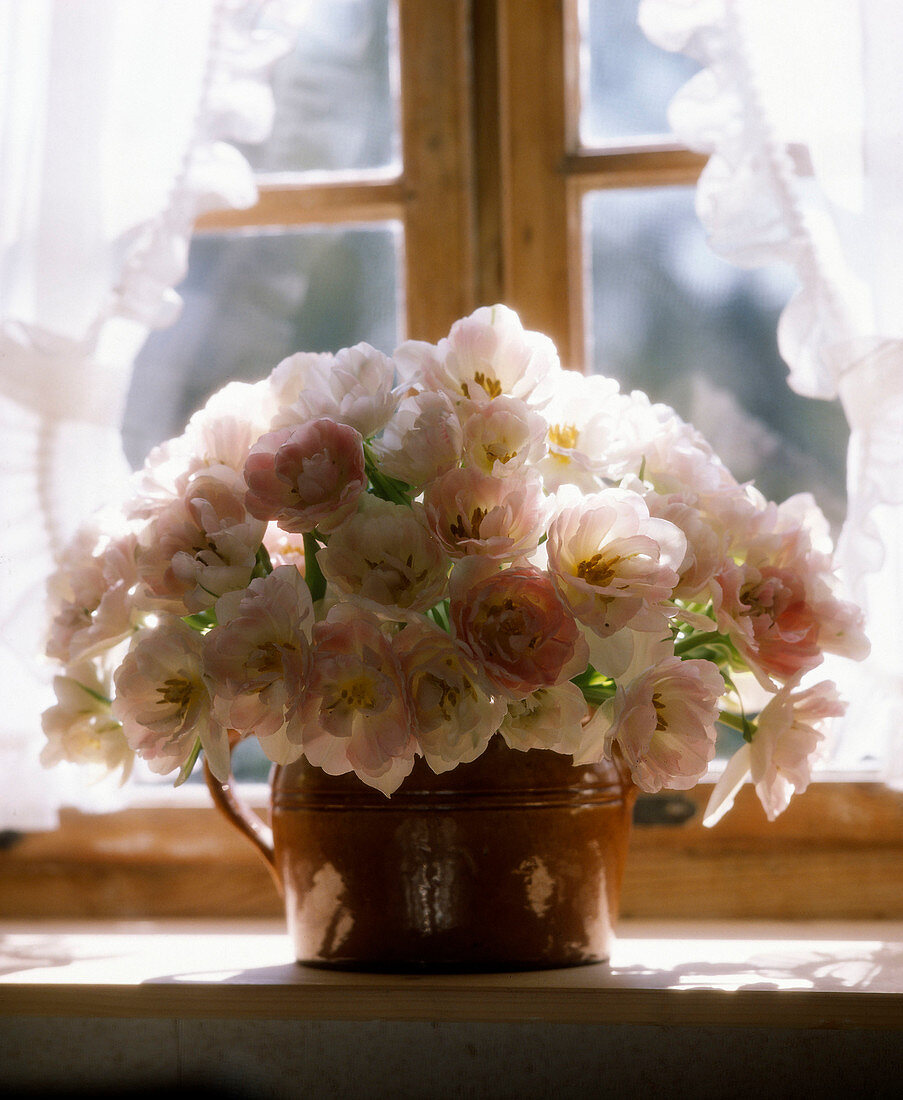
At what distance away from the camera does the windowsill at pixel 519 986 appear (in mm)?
795

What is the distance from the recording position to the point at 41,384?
1160mm

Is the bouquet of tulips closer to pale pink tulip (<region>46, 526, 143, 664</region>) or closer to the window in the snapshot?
pale pink tulip (<region>46, 526, 143, 664</region>)

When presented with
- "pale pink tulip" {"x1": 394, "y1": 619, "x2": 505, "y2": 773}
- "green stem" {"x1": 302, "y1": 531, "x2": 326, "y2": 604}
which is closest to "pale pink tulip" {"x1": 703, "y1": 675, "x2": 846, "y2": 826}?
"pale pink tulip" {"x1": 394, "y1": 619, "x2": 505, "y2": 773}

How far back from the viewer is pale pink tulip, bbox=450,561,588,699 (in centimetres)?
71

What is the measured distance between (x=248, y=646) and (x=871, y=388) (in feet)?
2.07

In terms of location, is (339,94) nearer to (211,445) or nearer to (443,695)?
(211,445)

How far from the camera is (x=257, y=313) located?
135cm

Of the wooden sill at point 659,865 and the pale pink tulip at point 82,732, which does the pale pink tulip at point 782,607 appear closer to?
the wooden sill at point 659,865

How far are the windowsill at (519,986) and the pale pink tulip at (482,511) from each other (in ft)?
1.05

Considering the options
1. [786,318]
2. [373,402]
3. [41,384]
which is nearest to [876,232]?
[786,318]

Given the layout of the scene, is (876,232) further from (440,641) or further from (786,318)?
(440,641)

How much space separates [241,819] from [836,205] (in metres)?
0.78

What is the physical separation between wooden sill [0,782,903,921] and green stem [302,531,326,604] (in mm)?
538

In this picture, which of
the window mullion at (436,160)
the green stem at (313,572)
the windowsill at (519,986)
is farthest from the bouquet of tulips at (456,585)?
the window mullion at (436,160)
